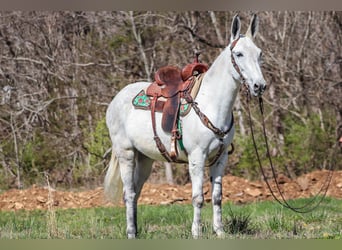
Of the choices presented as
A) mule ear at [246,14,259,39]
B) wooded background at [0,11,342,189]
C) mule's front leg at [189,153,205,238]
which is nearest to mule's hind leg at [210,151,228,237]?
mule's front leg at [189,153,205,238]

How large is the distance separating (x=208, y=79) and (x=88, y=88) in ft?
22.6

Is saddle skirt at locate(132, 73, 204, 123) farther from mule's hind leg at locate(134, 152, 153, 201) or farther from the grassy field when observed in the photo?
the grassy field

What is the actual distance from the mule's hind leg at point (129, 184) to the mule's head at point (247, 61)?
1615 mm

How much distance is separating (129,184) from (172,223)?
3.65ft

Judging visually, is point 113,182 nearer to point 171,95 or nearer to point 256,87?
point 171,95

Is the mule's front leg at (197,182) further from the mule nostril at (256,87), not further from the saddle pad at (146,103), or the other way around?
the mule nostril at (256,87)

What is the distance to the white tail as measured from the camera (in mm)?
6984

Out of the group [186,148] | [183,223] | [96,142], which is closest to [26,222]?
[183,223]

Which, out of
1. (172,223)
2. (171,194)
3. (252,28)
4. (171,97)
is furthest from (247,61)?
(171,194)

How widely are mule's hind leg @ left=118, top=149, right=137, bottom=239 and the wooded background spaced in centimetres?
575

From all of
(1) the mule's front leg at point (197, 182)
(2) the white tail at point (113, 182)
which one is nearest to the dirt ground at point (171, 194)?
(2) the white tail at point (113, 182)

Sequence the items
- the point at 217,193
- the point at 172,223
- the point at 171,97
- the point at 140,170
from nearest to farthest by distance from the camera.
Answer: the point at 217,193
the point at 171,97
the point at 140,170
the point at 172,223

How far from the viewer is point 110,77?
12586 millimetres

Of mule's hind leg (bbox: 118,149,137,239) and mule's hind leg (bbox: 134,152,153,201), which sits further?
mule's hind leg (bbox: 134,152,153,201)
